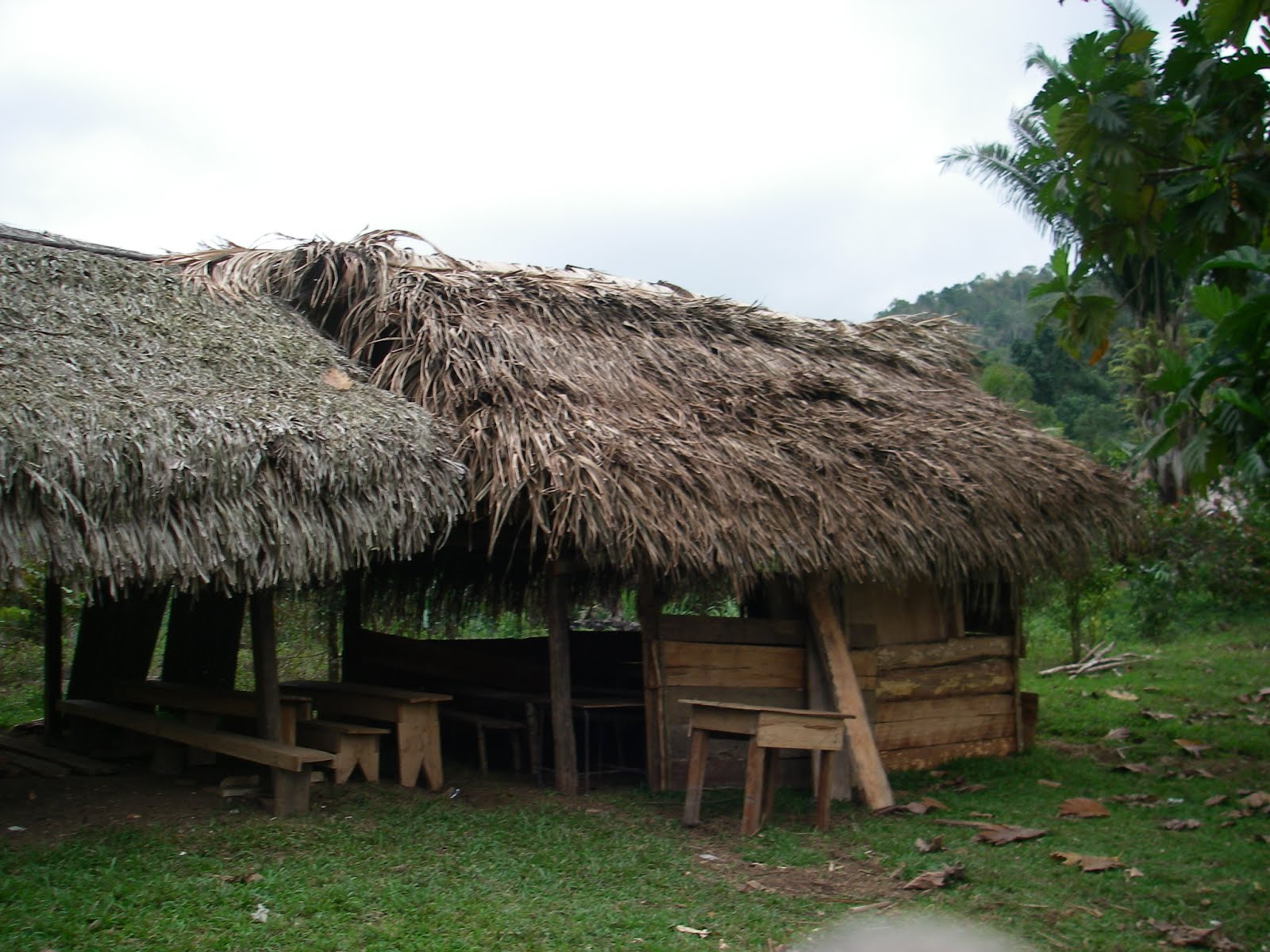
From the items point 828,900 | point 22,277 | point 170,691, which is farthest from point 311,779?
point 22,277

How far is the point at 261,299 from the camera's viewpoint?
313 inches

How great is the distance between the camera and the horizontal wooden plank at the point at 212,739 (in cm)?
600

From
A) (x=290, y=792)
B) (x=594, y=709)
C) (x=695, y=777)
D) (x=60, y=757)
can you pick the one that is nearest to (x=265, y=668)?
(x=290, y=792)

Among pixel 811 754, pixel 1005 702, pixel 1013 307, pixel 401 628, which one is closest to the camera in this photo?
pixel 811 754

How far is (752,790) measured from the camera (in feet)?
21.1

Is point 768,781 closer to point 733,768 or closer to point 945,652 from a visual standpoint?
point 733,768

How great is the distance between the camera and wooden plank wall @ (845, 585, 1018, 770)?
8305 millimetres

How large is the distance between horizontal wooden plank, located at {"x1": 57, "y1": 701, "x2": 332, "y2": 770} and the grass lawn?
0.32m

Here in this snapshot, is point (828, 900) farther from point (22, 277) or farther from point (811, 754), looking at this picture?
point (22, 277)

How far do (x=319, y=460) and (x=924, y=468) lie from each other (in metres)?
4.14

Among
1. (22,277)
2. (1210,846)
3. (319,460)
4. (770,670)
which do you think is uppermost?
(22,277)

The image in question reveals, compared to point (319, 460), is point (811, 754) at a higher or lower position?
lower

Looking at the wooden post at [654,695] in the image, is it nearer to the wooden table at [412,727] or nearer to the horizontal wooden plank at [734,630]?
the horizontal wooden plank at [734,630]

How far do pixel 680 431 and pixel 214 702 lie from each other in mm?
3386
